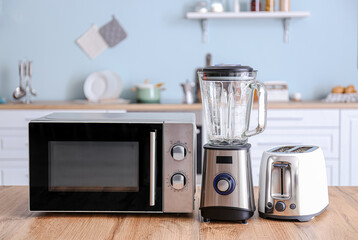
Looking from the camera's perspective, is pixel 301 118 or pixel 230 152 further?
pixel 301 118

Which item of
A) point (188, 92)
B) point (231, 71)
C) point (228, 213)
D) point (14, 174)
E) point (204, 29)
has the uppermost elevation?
point (204, 29)

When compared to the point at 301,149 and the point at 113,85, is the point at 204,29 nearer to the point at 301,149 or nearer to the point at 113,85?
the point at 113,85

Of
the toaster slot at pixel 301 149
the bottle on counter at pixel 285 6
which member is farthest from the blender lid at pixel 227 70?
the bottle on counter at pixel 285 6

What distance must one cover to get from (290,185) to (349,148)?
8.33 feet

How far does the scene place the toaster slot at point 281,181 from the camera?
4.27 ft

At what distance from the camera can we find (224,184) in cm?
130

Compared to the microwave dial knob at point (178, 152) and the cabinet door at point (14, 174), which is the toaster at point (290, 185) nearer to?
the microwave dial knob at point (178, 152)

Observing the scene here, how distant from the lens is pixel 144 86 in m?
3.89

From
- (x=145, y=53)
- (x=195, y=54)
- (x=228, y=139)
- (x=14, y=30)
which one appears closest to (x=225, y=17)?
(x=195, y=54)

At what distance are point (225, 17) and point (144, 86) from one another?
0.85m

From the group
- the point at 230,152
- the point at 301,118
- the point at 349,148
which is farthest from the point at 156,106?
the point at 230,152

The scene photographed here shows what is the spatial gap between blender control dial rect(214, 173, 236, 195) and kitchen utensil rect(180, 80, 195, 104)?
2.56m

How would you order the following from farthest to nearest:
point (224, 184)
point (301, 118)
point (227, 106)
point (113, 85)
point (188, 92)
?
point (113, 85), point (188, 92), point (301, 118), point (227, 106), point (224, 184)

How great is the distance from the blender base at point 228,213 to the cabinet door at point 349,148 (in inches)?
99.9
